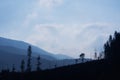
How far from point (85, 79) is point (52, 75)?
17.8ft

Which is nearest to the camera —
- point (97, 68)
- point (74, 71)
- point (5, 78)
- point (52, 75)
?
point (97, 68)

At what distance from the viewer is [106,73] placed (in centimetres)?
3123

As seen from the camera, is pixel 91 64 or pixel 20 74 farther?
pixel 20 74

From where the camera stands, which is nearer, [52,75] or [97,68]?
[97,68]

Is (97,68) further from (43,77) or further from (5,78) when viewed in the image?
(5,78)

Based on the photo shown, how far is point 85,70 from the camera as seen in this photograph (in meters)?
32.1

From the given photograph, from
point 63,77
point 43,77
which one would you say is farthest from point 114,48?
point 43,77

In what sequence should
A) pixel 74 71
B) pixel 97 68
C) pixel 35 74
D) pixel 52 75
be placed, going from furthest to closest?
1. pixel 35 74
2. pixel 52 75
3. pixel 74 71
4. pixel 97 68

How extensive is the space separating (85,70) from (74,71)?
1.75 meters

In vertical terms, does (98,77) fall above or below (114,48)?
below

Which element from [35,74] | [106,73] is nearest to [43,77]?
[35,74]

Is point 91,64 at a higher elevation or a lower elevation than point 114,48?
lower

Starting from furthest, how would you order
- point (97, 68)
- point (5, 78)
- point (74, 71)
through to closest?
point (5, 78), point (74, 71), point (97, 68)

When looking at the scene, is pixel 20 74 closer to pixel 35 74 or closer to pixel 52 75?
pixel 35 74
